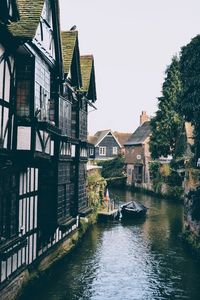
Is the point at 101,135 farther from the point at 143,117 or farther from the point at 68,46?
the point at 68,46

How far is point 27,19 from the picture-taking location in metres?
14.4

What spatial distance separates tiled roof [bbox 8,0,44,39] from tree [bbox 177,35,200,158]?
1488cm

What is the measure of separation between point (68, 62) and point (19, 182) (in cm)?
856

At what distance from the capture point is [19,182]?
52.7 feet

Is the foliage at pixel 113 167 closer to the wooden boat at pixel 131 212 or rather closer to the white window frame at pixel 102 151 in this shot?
the white window frame at pixel 102 151

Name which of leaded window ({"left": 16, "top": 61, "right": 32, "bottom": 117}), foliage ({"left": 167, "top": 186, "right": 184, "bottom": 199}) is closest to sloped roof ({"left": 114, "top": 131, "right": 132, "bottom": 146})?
foliage ({"left": 167, "top": 186, "right": 184, "bottom": 199})

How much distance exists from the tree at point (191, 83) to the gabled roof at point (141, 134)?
147 feet

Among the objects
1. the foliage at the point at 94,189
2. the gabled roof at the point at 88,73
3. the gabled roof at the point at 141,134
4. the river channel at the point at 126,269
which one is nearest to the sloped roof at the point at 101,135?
the gabled roof at the point at 141,134

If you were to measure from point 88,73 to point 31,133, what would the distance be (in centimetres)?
1618

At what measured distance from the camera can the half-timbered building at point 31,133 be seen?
13.8 meters

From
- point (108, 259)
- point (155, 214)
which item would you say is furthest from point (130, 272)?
point (155, 214)

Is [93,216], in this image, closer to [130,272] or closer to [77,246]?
[77,246]

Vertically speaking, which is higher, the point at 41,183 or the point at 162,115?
the point at 162,115

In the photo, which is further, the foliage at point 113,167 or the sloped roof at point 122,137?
the sloped roof at point 122,137
